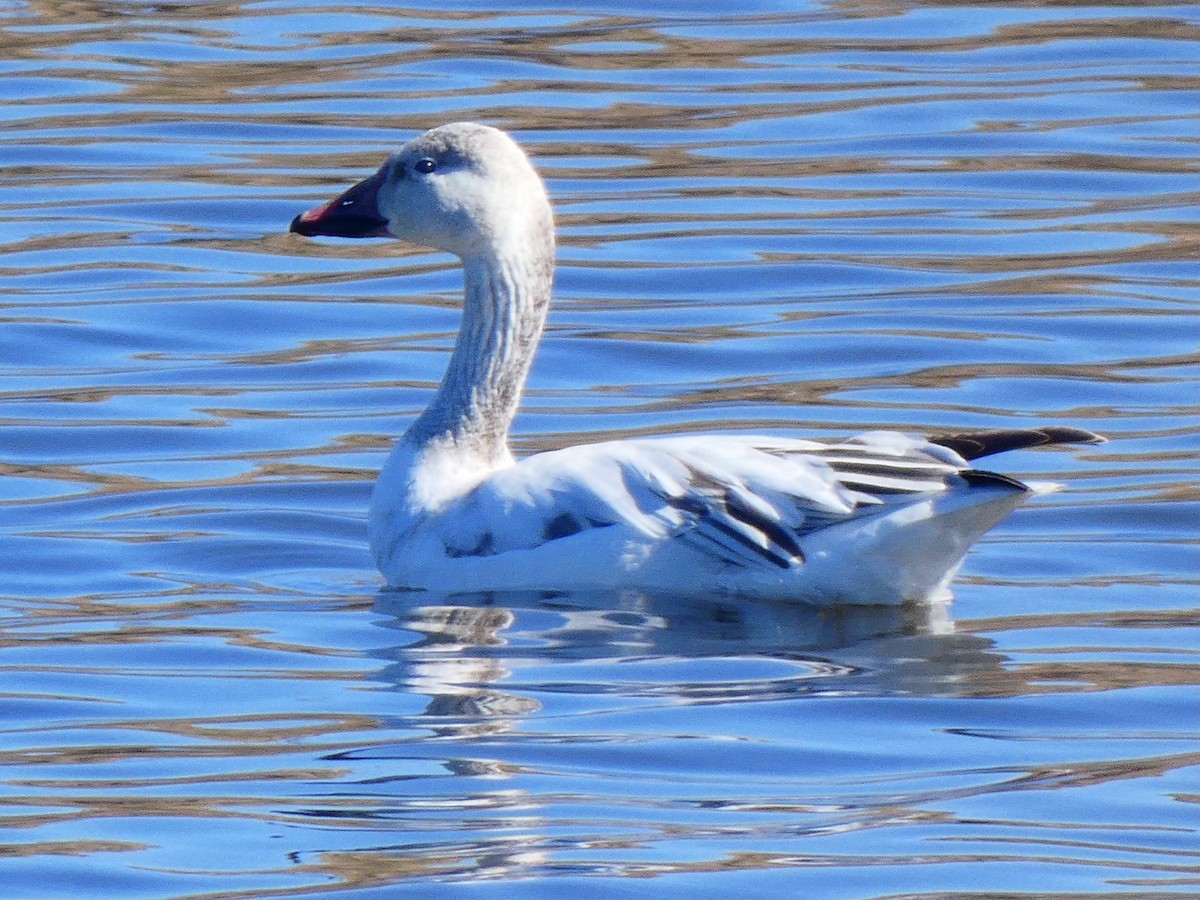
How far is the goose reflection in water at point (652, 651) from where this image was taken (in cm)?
694

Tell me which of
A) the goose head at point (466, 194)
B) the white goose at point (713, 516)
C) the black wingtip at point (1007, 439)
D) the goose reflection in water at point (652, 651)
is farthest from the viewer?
the goose head at point (466, 194)

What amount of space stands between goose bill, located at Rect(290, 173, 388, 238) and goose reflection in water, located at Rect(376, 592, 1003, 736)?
1316 mm

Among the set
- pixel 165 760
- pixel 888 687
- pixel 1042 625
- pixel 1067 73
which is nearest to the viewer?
pixel 165 760

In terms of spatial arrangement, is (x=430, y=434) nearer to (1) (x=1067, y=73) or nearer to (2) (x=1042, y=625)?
(2) (x=1042, y=625)

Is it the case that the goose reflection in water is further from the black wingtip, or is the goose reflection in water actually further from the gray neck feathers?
the gray neck feathers

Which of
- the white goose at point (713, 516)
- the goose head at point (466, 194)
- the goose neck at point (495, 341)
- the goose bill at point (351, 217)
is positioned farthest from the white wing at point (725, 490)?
the goose bill at point (351, 217)

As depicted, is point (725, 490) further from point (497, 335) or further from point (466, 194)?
point (466, 194)

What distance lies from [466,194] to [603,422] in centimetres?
198

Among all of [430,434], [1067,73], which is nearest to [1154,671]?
Result: [430,434]

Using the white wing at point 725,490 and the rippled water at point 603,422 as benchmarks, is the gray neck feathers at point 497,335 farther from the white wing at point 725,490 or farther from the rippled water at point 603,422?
the white wing at point 725,490

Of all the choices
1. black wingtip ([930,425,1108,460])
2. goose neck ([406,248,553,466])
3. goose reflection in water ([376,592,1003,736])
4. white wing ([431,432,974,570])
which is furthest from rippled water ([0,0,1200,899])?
goose neck ([406,248,553,466])

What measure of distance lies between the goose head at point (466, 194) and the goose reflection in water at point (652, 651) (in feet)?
4.05

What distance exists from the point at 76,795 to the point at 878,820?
1816mm

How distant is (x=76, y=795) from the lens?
6133mm
